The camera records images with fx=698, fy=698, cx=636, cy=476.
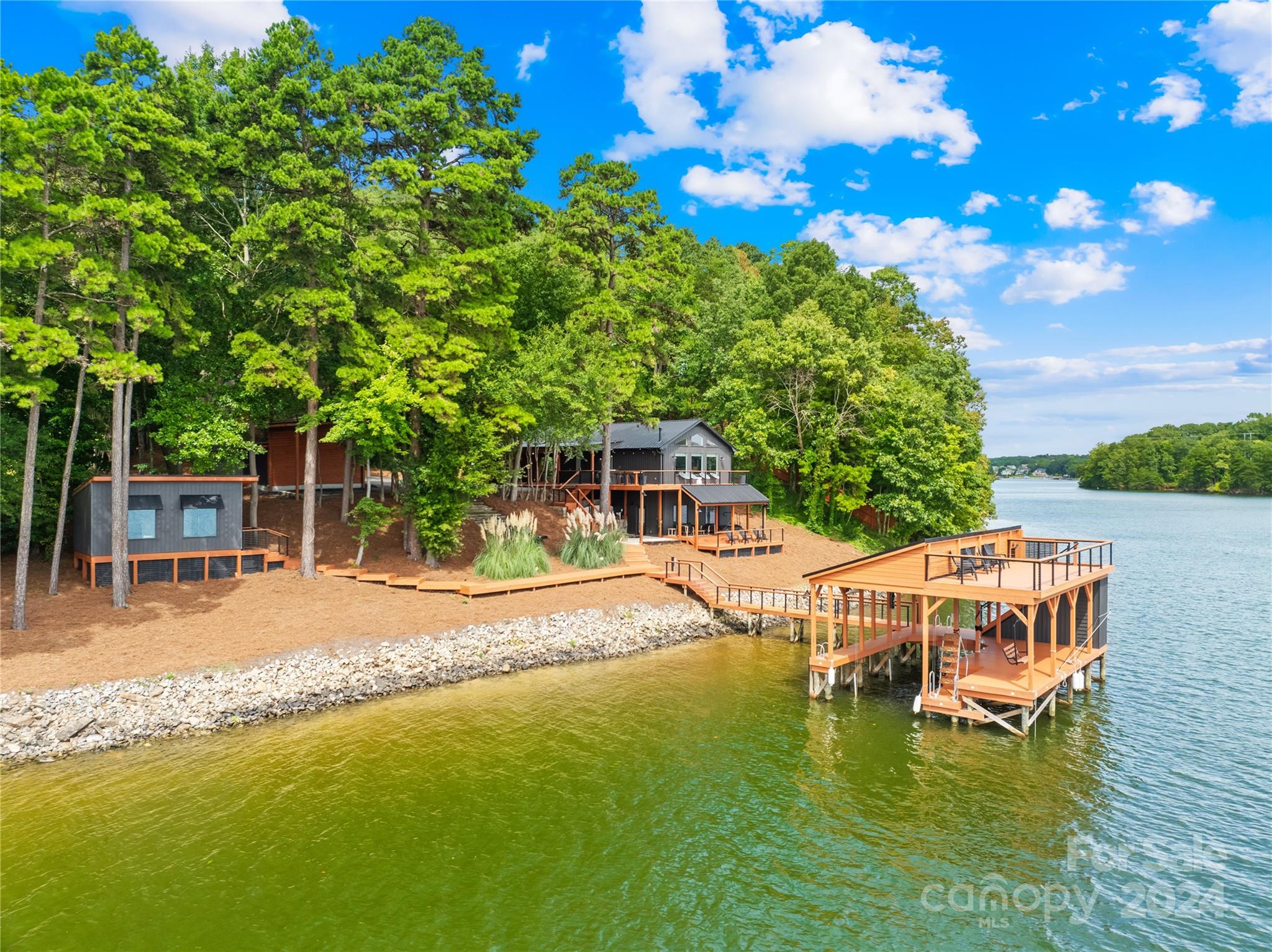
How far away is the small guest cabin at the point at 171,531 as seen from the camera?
68.1 feet

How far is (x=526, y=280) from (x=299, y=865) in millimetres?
29938

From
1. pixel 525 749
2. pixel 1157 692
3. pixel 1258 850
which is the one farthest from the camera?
pixel 1157 692

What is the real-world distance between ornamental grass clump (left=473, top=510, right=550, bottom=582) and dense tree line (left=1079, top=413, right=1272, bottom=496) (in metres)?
140

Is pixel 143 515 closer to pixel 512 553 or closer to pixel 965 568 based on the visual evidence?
pixel 512 553

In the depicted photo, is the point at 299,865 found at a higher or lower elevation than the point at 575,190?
lower

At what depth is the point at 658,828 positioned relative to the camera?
1198cm

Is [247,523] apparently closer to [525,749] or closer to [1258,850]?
[525,749]

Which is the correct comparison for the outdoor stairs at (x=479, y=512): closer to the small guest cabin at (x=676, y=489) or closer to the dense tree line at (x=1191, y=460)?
the small guest cabin at (x=676, y=489)

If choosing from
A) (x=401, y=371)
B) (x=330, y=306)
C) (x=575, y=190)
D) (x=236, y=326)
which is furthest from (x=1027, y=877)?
(x=575, y=190)

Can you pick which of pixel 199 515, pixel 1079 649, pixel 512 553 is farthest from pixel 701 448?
pixel 199 515

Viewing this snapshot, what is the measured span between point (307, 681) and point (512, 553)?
9.20 metres

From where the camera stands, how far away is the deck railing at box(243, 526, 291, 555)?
2402cm

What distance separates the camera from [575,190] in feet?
105

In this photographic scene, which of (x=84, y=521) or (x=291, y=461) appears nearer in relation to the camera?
(x=84, y=521)
